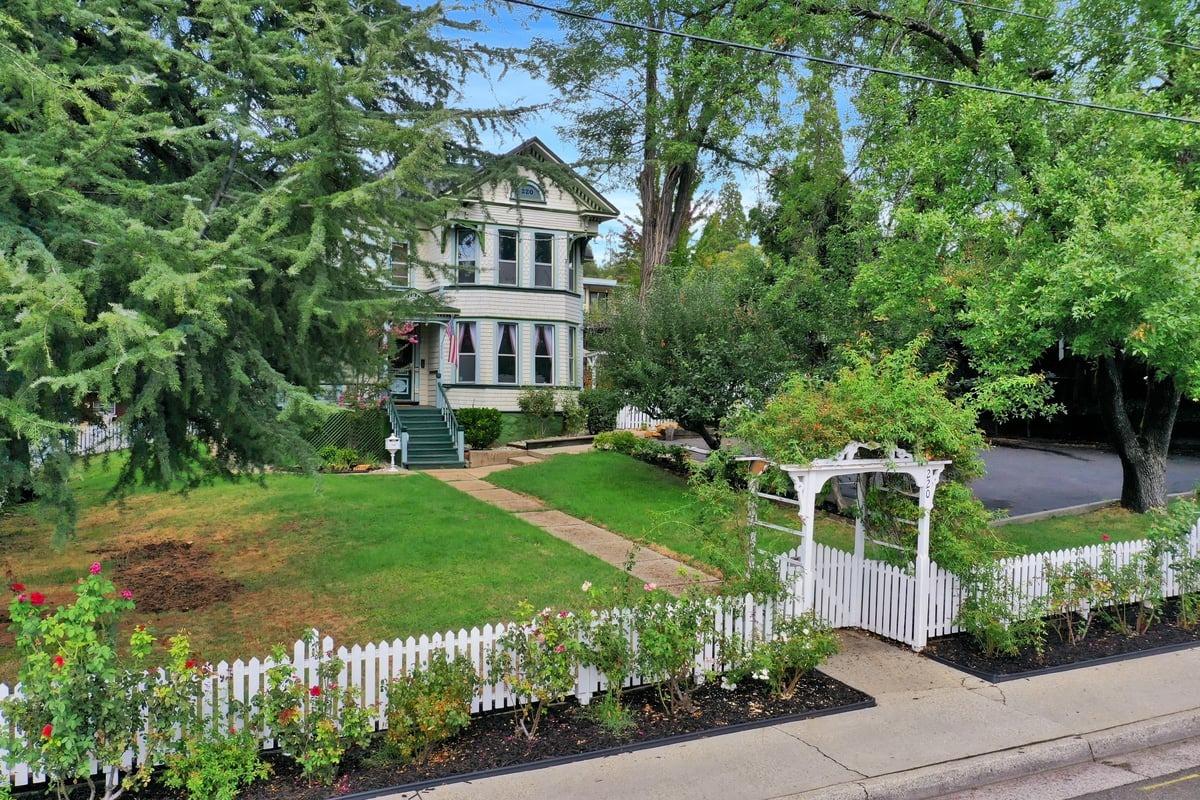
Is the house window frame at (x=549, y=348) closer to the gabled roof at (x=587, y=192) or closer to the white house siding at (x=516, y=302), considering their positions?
the white house siding at (x=516, y=302)

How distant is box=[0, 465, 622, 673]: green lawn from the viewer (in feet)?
27.1

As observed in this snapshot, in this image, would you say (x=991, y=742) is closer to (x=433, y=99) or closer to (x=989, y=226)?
(x=989, y=226)

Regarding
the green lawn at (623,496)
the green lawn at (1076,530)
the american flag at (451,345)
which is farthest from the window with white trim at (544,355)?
the green lawn at (1076,530)

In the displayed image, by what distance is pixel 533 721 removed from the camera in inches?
229

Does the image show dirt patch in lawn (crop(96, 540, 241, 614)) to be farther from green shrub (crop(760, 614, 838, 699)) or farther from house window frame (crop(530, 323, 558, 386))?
house window frame (crop(530, 323, 558, 386))

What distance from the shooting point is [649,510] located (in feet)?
42.8

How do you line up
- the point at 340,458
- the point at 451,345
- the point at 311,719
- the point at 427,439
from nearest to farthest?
the point at 311,719
the point at 340,458
the point at 427,439
the point at 451,345

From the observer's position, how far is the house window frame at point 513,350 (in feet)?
77.4

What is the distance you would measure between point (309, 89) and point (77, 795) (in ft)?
20.5

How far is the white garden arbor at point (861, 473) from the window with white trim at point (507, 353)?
16610 mm

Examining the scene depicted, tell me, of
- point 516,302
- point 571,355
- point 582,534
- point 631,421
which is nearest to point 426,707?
point 582,534

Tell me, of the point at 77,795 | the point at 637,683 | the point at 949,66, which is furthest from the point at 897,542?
the point at 949,66

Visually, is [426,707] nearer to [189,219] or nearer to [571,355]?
[189,219]

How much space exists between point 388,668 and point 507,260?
749 inches
